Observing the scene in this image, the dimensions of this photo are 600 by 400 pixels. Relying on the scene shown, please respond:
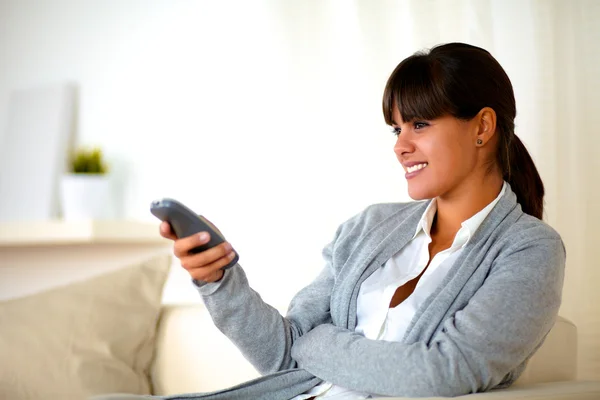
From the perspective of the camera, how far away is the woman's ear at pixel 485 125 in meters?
1.45

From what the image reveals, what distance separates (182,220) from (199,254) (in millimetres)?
78

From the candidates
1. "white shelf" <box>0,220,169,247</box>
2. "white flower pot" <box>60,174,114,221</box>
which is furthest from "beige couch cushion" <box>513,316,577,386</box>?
"white flower pot" <box>60,174,114,221</box>

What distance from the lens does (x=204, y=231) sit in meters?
1.23

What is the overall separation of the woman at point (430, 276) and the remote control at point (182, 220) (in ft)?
0.05

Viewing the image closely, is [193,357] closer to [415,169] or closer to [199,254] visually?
[199,254]

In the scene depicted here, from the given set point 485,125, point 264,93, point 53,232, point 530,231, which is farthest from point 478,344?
point 53,232

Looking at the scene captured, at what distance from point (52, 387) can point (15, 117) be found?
129 cm

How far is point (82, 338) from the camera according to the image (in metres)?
1.85

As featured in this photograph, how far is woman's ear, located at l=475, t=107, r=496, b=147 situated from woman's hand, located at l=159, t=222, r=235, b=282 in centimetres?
58

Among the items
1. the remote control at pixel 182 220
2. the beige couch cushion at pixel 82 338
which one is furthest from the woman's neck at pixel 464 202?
the beige couch cushion at pixel 82 338

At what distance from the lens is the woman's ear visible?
1453 mm

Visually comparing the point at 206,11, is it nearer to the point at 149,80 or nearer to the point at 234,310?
the point at 149,80

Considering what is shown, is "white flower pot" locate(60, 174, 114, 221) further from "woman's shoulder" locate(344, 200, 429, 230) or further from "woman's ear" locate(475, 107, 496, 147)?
"woman's ear" locate(475, 107, 496, 147)

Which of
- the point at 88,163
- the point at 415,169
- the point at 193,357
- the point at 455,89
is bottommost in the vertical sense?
the point at 193,357
